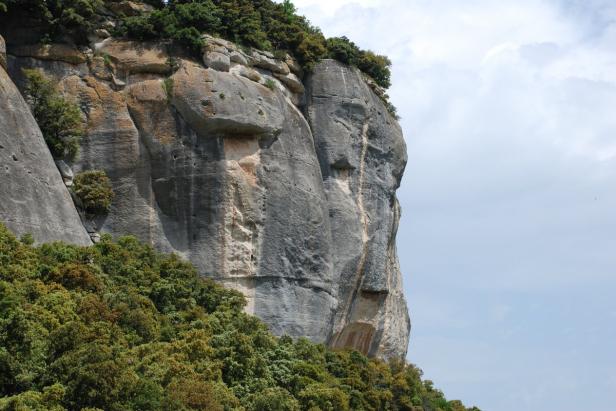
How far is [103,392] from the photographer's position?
84.2 feet

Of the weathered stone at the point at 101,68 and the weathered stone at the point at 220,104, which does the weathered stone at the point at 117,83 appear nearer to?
the weathered stone at the point at 101,68

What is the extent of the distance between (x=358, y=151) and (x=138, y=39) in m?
Answer: 7.69

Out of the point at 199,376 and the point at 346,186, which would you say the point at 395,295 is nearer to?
the point at 346,186

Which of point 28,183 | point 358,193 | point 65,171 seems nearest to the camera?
point 28,183

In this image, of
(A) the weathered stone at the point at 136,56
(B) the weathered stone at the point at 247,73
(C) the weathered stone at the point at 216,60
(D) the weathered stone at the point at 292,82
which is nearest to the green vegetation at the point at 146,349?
(A) the weathered stone at the point at 136,56

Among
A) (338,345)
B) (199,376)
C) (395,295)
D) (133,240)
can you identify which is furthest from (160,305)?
(395,295)

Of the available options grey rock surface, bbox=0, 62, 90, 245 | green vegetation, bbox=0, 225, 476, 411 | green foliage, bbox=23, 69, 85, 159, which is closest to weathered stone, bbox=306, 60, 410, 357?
green vegetation, bbox=0, 225, 476, 411

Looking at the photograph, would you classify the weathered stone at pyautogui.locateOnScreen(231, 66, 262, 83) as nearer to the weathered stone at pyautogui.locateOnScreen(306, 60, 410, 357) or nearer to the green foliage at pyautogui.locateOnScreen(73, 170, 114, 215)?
the weathered stone at pyautogui.locateOnScreen(306, 60, 410, 357)

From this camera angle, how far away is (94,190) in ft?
118

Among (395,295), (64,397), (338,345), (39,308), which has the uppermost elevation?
(395,295)

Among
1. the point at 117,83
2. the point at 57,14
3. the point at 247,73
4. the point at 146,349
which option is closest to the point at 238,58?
the point at 247,73

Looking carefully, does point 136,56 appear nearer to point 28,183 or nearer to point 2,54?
point 2,54

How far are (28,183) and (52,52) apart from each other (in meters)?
6.06

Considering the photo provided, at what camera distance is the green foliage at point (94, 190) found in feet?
118
